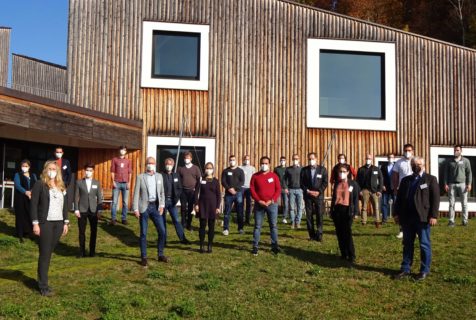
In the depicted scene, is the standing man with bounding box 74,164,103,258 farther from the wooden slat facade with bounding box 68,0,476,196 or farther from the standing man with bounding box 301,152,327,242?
the wooden slat facade with bounding box 68,0,476,196

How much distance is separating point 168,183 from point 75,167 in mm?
5986

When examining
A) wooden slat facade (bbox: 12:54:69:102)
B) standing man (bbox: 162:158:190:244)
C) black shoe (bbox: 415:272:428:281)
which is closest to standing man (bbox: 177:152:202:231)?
standing man (bbox: 162:158:190:244)

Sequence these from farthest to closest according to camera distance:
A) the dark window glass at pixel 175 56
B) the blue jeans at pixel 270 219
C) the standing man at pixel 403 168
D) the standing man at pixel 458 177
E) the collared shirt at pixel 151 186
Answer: the dark window glass at pixel 175 56 < the standing man at pixel 458 177 < the standing man at pixel 403 168 < the blue jeans at pixel 270 219 < the collared shirt at pixel 151 186

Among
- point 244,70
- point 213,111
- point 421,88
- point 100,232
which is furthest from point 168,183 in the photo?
point 421,88

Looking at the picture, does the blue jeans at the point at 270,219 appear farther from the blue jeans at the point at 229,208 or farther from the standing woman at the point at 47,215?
the standing woman at the point at 47,215

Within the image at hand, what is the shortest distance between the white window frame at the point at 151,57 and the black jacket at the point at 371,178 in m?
6.01

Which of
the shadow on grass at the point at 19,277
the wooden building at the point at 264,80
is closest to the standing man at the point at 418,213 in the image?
the shadow on grass at the point at 19,277

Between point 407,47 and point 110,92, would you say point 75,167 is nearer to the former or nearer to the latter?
point 110,92

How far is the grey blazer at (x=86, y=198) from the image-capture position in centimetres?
962

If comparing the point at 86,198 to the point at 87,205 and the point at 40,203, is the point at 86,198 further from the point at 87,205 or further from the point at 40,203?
the point at 40,203

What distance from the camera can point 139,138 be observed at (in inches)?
620

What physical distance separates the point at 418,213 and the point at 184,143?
9.46 m

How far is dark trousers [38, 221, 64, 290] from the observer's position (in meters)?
6.84

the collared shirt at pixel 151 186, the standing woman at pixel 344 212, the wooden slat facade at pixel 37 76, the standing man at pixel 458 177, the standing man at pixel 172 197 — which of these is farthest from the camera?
the wooden slat facade at pixel 37 76
